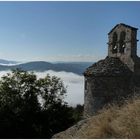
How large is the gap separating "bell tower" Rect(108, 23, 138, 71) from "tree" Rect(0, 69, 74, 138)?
7522 millimetres

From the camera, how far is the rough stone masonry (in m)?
16.5

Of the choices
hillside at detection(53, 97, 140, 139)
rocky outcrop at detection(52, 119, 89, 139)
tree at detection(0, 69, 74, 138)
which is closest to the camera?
hillside at detection(53, 97, 140, 139)

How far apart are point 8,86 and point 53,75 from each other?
11.6 feet

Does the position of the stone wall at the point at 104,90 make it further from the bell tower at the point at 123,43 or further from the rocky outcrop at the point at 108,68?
the bell tower at the point at 123,43

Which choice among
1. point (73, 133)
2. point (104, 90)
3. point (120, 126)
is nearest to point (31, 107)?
point (104, 90)

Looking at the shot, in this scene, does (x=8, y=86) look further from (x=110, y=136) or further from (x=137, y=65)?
(x=110, y=136)

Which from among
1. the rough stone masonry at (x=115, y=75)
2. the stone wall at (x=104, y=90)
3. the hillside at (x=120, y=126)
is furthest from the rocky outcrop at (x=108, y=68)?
the hillside at (x=120, y=126)

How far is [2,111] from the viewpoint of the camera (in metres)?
24.0

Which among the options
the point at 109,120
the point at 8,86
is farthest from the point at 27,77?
the point at 109,120

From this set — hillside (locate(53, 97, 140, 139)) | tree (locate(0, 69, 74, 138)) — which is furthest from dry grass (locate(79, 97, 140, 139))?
tree (locate(0, 69, 74, 138))

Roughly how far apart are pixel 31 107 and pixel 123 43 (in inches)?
360

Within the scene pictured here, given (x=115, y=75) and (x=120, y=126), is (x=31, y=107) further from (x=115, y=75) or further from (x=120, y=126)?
(x=120, y=126)

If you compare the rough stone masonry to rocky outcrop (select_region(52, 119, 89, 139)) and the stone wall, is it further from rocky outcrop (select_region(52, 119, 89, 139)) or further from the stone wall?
rocky outcrop (select_region(52, 119, 89, 139))

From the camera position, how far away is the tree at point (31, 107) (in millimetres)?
23016
